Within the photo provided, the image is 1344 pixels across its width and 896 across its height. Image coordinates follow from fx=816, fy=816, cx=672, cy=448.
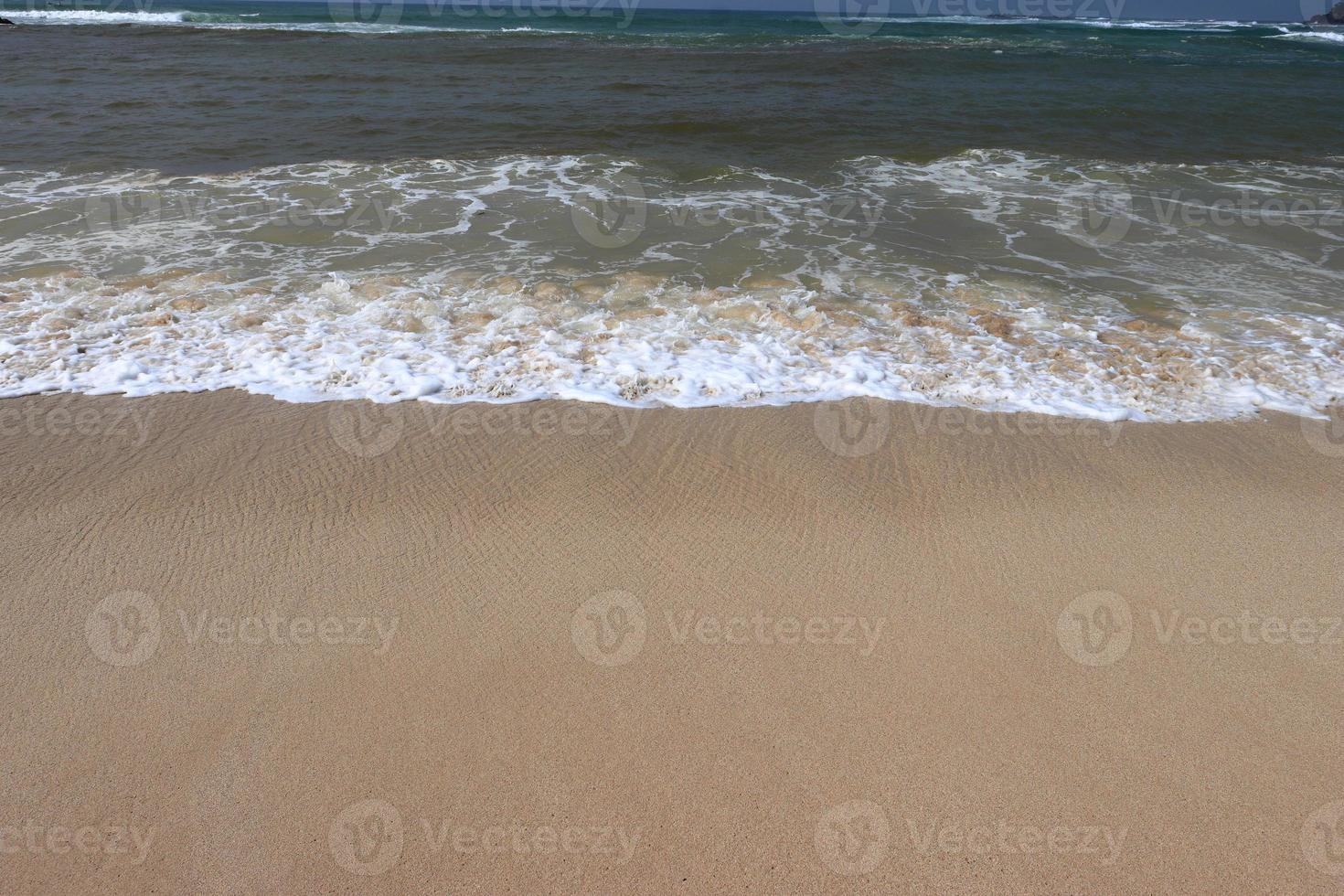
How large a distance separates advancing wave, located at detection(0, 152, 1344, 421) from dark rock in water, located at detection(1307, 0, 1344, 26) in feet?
198

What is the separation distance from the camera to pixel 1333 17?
5294 cm

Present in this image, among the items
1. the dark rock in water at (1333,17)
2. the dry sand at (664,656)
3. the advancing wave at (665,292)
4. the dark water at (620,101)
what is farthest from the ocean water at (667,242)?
the dark rock in water at (1333,17)

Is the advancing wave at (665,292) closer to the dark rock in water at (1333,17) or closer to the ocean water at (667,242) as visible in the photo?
the ocean water at (667,242)

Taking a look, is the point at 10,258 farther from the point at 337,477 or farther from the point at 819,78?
the point at 819,78

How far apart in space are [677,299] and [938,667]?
12.3ft

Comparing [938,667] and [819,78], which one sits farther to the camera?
[819,78]

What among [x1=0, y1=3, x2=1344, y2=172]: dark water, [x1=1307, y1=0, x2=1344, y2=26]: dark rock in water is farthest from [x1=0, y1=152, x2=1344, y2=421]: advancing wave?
[x1=1307, y1=0, x2=1344, y2=26]: dark rock in water

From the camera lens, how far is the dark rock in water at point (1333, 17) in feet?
171

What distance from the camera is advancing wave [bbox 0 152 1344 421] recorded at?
479 cm

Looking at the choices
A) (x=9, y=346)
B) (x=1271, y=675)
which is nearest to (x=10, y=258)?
(x=9, y=346)

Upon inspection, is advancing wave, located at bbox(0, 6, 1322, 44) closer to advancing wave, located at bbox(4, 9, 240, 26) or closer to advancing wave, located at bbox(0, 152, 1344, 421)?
advancing wave, located at bbox(4, 9, 240, 26)

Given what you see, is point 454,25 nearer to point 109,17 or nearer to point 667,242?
point 109,17

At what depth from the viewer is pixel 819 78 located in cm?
1900

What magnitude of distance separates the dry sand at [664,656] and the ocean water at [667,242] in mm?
661
